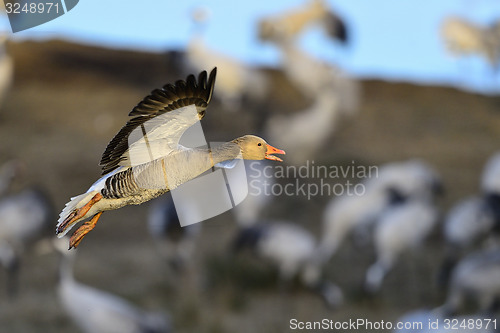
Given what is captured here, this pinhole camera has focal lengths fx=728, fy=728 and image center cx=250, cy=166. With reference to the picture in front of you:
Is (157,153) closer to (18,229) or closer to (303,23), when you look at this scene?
(18,229)

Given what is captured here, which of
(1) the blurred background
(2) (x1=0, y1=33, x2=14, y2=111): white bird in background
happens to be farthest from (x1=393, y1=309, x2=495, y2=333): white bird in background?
(2) (x1=0, y1=33, x2=14, y2=111): white bird in background

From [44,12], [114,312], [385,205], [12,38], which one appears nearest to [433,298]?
[385,205]

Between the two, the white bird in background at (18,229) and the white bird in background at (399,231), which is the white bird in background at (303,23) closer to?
the white bird in background at (399,231)

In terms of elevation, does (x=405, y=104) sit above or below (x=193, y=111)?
above

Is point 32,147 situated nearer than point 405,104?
Yes

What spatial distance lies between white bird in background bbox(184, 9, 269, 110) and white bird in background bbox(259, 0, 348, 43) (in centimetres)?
63

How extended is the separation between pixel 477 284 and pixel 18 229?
4770 millimetres

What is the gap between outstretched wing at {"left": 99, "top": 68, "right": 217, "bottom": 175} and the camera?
82.0 inches

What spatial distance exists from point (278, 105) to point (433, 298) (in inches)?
149

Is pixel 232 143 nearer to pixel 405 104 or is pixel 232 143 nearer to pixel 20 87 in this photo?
pixel 20 87

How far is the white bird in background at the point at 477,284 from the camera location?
7.21 metres

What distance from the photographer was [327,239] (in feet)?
28.6

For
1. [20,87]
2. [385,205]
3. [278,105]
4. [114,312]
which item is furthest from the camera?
[278,105]

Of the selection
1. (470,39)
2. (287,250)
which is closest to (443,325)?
(287,250)
